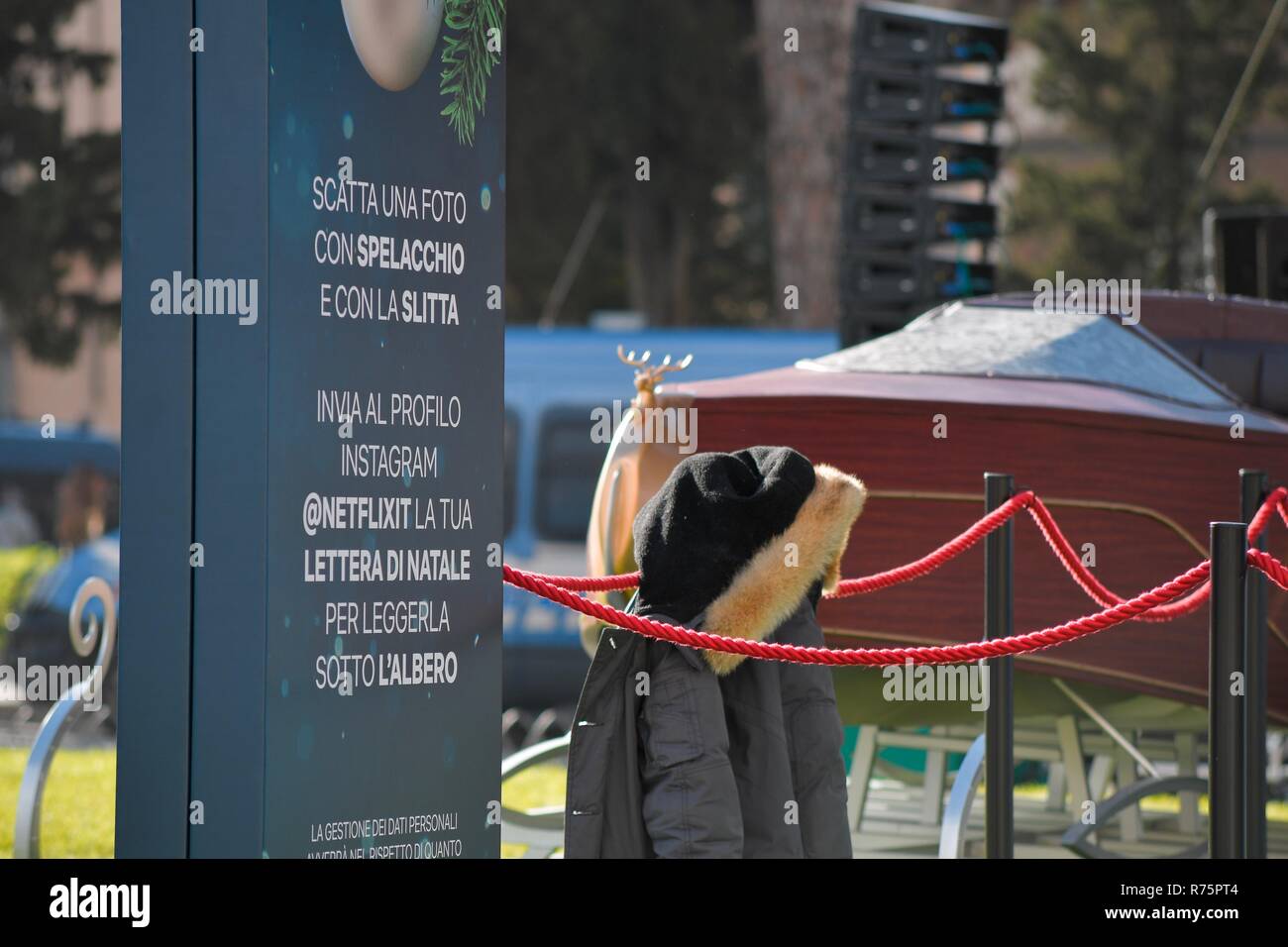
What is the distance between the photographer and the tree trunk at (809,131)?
1447 cm

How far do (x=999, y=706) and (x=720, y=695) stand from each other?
122 centimetres

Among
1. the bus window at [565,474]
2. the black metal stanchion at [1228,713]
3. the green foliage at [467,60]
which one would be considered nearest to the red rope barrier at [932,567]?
the black metal stanchion at [1228,713]

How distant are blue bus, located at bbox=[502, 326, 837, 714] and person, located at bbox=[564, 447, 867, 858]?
8.08 metres

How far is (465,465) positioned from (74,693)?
2534 mm

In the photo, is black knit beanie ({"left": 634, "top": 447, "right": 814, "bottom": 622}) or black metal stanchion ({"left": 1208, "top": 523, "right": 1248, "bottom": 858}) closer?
black metal stanchion ({"left": 1208, "top": 523, "right": 1248, "bottom": 858})

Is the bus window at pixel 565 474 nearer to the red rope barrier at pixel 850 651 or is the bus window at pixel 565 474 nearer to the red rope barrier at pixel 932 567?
the red rope barrier at pixel 932 567

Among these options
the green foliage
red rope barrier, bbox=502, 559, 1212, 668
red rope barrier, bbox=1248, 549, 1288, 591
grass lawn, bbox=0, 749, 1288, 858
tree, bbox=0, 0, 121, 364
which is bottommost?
grass lawn, bbox=0, 749, 1288, 858

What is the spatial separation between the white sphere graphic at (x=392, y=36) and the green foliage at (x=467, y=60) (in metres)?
0.07

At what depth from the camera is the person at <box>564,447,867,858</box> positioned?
12.9ft

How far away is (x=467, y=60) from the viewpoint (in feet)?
13.1

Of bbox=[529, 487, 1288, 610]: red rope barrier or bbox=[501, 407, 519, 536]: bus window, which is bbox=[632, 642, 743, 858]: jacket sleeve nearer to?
bbox=[529, 487, 1288, 610]: red rope barrier

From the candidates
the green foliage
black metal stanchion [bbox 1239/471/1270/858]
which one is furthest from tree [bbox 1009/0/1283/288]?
the green foliage
